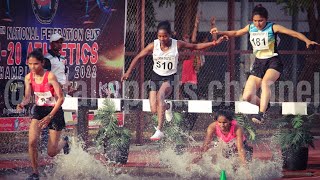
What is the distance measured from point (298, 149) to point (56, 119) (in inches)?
161

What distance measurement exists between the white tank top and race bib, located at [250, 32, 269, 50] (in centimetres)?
130

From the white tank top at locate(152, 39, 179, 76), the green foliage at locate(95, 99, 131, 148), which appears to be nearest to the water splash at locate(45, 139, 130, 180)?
the green foliage at locate(95, 99, 131, 148)

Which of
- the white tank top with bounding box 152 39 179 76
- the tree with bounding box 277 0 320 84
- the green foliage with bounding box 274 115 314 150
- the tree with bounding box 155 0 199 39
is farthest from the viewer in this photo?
the tree with bounding box 277 0 320 84

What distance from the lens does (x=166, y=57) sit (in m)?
15.3

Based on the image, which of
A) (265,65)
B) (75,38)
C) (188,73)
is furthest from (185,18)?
(265,65)

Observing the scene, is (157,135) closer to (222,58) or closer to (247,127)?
(247,127)

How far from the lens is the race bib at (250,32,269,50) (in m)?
14.7

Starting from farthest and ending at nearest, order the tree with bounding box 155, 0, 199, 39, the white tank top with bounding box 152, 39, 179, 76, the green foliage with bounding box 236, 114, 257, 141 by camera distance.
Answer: the tree with bounding box 155, 0, 199, 39, the green foliage with bounding box 236, 114, 257, 141, the white tank top with bounding box 152, 39, 179, 76

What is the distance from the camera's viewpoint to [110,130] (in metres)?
15.9

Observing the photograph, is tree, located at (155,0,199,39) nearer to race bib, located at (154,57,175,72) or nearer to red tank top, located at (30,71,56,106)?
race bib, located at (154,57,175,72)

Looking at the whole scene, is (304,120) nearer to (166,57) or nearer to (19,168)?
(166,57)

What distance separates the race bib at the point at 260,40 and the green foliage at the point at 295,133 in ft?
5.28

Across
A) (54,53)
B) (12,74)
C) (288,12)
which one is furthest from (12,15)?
(288,12)

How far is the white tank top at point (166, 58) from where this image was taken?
15320mm
